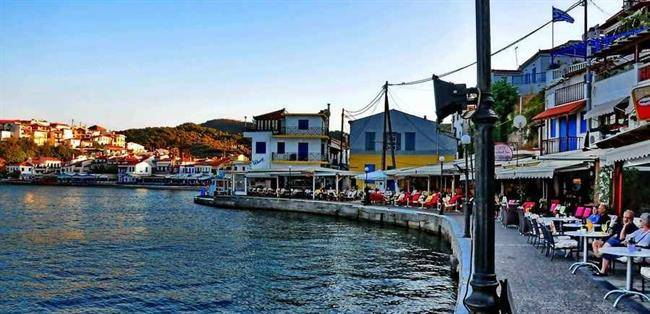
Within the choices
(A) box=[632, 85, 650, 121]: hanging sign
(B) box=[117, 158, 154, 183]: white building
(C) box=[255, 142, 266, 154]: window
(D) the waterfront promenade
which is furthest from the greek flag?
(B) box=[117, 158, 154, 183]: white building

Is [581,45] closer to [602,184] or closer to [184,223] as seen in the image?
[602,184]

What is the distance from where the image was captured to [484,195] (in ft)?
15.8

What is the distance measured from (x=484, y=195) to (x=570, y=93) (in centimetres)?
2999

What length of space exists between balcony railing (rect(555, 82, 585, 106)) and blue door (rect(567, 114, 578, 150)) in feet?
4.15

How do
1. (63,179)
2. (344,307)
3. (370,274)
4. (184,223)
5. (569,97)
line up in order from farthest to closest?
1. (63,179)
2. (184,223)
3. (569,97)
4. (370,274)
5. (344,307)

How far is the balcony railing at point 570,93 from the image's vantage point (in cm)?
3084

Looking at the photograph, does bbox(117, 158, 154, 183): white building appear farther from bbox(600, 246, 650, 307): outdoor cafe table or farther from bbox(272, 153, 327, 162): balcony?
bbox(600, 246, 650, 307): outdoor cafe table

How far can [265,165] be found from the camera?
64.0 meters

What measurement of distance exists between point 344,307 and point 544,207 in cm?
1505

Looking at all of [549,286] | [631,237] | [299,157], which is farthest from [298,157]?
[549,286]

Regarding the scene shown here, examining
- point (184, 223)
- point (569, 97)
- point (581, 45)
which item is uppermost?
point (581, 45)

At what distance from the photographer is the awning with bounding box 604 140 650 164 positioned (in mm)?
9242

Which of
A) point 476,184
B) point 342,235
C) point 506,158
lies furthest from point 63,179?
point 476,184

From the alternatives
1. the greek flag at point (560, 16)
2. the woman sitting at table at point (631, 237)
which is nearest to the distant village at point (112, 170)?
the greek flag at point (560, 16)
